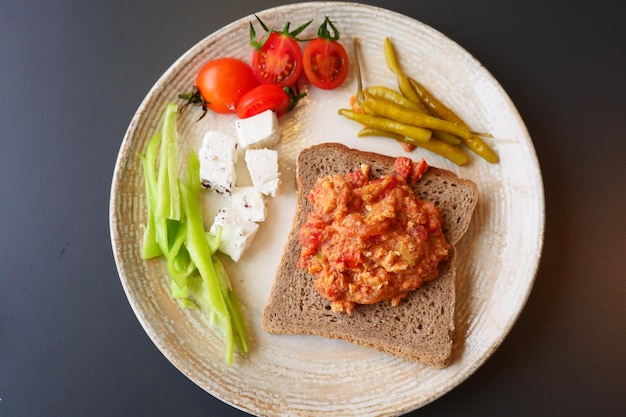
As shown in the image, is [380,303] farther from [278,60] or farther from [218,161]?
[278,60]

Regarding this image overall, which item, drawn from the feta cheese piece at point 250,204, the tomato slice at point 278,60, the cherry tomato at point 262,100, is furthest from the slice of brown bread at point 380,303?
the tomato slice at point 278,60

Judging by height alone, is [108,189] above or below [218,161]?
below

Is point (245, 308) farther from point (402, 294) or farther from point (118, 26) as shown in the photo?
point (118, 26)

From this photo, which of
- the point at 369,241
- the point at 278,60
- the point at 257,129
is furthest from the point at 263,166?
the point at 369,241

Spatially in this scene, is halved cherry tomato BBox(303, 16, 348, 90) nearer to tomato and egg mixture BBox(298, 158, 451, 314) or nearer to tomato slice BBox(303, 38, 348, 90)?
tomato slice BBox(303, 38, 348, 90)

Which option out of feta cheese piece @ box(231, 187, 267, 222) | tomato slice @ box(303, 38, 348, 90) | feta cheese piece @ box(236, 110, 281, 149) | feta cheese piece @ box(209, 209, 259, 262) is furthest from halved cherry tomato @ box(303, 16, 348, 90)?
feta cheese piece @ box(209, 209, 259, 262)

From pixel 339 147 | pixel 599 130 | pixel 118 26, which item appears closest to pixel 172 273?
pixel 339 147

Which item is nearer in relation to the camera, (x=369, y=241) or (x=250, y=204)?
(x=369, y=241)
